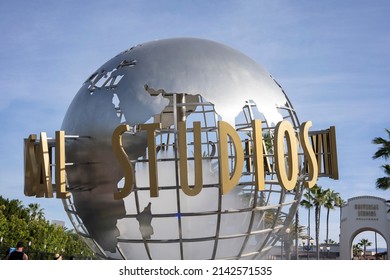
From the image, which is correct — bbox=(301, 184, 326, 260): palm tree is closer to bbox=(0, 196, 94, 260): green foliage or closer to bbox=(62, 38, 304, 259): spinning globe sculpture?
bbox=(0, 196, 94, 260): green foliage

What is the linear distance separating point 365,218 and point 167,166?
3218 cm

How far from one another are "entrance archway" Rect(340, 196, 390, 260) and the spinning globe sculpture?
30.5 metres

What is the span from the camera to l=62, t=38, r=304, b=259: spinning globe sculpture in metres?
9.59

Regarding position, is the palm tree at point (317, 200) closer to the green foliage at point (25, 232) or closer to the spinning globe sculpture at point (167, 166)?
the green foliage at point (25, 232)

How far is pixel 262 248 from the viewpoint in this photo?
1073cm

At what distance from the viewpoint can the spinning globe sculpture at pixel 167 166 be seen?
31.4 feet

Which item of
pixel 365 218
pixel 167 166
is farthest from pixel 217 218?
pixel 365 218

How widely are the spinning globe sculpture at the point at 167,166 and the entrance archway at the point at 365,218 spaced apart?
99.9ft

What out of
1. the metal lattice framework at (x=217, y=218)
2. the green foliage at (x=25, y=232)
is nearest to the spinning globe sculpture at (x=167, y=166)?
the metal lattice framework at (x=217, y=218)

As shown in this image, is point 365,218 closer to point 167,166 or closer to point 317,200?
point 317,200

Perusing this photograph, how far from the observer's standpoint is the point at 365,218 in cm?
3953
